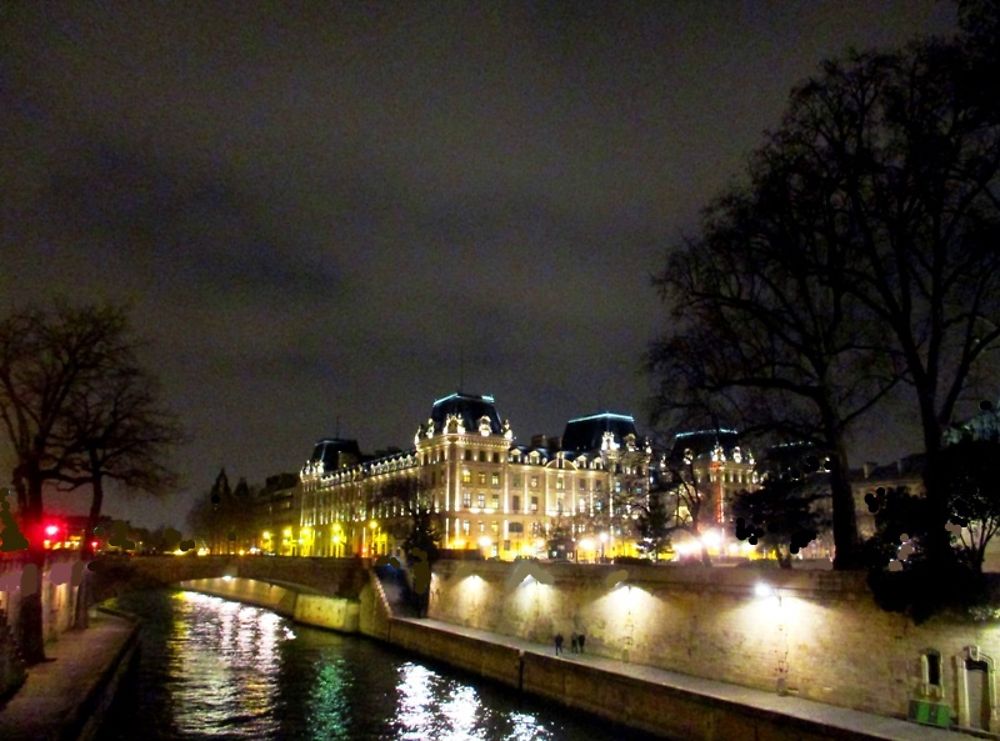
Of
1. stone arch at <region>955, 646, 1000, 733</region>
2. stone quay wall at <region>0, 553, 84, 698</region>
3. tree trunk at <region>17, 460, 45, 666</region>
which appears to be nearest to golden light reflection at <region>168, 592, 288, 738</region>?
tree trunk at <region>17, 460, 45, 666</region>

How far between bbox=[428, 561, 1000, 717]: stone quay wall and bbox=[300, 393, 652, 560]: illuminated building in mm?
59395

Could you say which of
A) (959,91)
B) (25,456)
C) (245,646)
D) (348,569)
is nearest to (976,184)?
(959,91)

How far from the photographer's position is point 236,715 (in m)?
33.6

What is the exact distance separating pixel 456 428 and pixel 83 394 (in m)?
77.8

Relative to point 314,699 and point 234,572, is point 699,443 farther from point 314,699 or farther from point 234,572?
point 234,572

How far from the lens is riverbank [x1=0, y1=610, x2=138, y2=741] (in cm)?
2280

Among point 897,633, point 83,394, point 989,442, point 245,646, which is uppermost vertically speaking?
point 83,394

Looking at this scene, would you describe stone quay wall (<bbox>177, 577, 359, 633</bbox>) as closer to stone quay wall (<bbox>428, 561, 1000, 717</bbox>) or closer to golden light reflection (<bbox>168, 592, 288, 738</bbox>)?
golden light reflection (<bbox>168, 592, 288, 738</bbox>)

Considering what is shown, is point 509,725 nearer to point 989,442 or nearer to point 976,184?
point 989,442

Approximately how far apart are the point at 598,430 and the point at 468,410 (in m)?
20.0

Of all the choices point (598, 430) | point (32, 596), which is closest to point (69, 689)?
point (32, 596)

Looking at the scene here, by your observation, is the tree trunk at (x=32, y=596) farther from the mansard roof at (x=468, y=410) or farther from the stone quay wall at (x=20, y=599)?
the mansard roof at (x=468, y=410)

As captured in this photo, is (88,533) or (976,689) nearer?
(976,689)

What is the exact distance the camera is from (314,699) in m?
37.0
